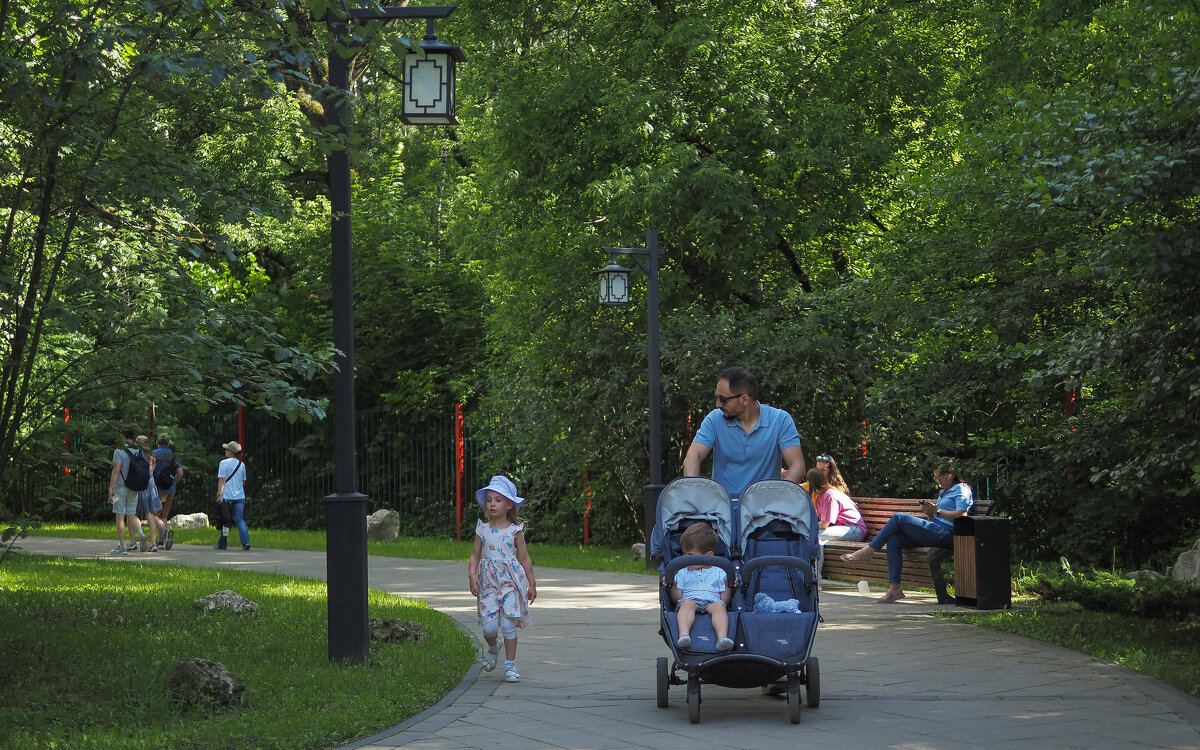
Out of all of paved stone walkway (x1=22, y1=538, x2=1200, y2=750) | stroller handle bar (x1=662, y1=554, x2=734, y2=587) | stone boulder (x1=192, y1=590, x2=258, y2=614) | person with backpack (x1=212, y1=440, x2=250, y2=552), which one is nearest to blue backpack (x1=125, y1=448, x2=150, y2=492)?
person with backpack (x1=212, y1=440, x2=250, y2=552)

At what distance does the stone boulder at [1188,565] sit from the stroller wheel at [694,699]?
8.21 m

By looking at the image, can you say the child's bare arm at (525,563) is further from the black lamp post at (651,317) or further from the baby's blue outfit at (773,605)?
the black lamp post at (651,317)

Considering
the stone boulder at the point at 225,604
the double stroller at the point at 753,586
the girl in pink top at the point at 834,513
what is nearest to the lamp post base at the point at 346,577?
the double stroller at the point at 753,586

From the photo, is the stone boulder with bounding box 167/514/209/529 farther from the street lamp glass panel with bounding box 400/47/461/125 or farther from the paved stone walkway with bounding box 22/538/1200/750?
the street lamp glass panel with bounding box 400/47/461/125

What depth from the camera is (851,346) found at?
59.5 ft

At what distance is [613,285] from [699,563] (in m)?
9.55

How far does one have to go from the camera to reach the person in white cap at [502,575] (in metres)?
8.40

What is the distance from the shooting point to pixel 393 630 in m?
9.59

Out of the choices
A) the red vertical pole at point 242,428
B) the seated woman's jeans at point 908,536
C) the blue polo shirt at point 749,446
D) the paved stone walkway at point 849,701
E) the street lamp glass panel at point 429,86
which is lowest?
the paved stone walkway at point 849,701

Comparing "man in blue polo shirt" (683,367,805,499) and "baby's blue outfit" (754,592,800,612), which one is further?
"man in blue polo shirt" (683,367,805,499)

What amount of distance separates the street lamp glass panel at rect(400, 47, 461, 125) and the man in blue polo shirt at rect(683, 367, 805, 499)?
2.96 meters

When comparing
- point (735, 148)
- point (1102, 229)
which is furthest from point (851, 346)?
point (1102, 229)

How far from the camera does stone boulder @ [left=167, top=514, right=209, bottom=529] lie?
1065 inches

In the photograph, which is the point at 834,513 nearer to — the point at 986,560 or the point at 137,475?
the point at 986,560
